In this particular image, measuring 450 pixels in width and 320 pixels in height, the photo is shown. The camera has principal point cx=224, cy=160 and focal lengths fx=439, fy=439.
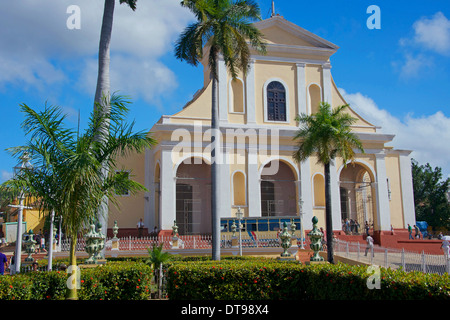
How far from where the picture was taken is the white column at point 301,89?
2873 centimetres

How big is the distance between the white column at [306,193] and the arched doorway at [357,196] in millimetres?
3390

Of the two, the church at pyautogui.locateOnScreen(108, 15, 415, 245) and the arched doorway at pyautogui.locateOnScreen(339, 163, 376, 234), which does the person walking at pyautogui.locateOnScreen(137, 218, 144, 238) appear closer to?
the church at pyautogui.locateOnScreen(108, 15, 415, 245)

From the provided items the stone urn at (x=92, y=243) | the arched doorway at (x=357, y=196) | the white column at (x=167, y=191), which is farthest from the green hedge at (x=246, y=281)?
the arched doorway at (x=357, y=196)

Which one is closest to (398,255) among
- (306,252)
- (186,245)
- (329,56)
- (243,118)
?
(306,252)

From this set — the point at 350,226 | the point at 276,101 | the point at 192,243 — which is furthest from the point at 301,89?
the point at 192,243

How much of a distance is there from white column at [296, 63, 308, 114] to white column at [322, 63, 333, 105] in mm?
1455

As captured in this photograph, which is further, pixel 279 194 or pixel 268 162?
pixel 279 194

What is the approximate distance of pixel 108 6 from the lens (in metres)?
15.3

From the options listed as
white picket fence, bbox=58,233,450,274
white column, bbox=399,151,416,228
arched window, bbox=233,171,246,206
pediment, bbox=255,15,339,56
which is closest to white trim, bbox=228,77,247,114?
pediment, bbox=255,15,339,56

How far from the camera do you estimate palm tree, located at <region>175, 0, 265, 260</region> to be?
57.6ft

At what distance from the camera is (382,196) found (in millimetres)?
28266

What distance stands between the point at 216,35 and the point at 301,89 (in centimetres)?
1265

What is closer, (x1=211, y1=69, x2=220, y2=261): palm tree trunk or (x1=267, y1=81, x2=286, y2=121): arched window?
(x1=211, y1=69, x2=220, y2=261): palm tree trunk

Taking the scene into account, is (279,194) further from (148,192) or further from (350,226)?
(148,192)
